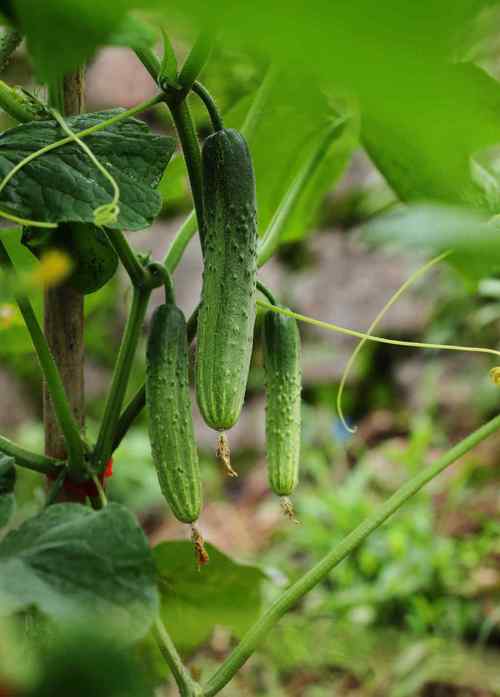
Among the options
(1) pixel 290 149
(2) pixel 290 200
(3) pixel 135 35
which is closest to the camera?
(3) pixel 135 35

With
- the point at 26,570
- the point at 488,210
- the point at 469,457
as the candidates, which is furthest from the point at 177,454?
the point at 469,457

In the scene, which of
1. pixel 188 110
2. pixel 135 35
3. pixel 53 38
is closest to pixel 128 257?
pixel 188 110

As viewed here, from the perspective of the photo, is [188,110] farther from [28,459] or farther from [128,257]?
[28,459]

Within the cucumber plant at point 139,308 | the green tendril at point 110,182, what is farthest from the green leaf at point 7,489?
the green tendril at point 110,182

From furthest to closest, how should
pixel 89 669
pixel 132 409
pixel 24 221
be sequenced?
pixel 132 409 → pixel 24 221 → pixel 89 669

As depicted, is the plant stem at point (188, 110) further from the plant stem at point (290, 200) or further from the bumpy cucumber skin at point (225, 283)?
the plant stem at point (290, 200)

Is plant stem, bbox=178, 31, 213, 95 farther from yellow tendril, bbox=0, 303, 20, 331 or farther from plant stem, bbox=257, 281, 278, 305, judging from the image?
yellow tendril, bbox=0, 303, 20, 331

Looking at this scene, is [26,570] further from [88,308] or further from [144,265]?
[88,308]

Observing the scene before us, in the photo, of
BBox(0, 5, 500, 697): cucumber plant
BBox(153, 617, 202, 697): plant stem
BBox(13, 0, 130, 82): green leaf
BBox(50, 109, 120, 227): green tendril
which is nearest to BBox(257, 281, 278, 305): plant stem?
BBox(0, 5, 500, 697): cucumber plant
